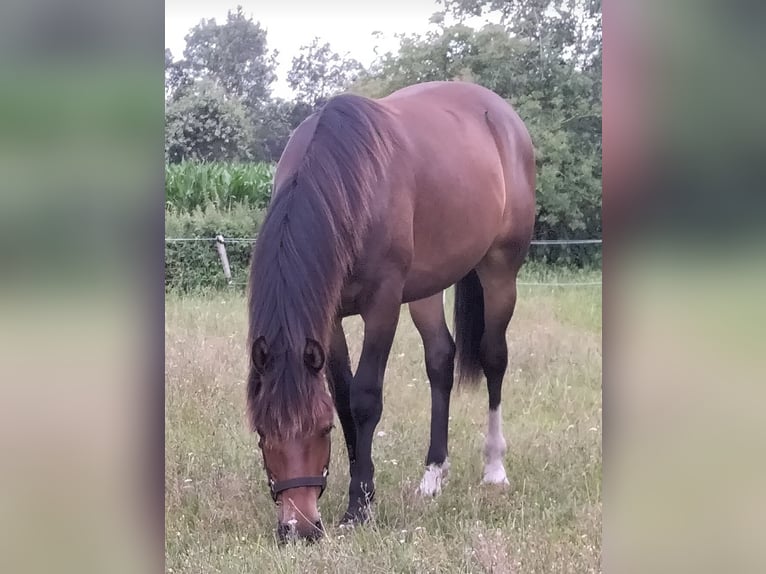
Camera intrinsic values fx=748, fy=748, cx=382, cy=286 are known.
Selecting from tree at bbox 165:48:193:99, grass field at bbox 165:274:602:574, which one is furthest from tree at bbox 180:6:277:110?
grass field at bbox 165:274:602:574

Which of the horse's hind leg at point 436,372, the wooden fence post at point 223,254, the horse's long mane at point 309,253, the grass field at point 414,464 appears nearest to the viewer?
the horse's long mane at point 309,253

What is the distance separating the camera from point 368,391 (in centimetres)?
243

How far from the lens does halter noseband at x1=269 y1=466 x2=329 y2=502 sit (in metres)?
2.26

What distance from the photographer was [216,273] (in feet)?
7.92

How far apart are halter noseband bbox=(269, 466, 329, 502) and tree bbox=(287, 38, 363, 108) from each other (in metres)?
1.17

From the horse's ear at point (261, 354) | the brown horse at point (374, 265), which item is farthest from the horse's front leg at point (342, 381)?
the horse's ear at point (261, 354)

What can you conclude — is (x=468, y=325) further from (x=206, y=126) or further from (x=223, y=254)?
(x=206, y=126)

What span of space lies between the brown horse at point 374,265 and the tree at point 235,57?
204mm

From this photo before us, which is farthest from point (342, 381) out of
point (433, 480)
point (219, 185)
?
point (219, 185)

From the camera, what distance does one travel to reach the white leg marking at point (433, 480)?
2.49 meters

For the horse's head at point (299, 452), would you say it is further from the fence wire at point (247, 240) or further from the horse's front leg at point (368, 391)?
the fence wire at point (247, 240)

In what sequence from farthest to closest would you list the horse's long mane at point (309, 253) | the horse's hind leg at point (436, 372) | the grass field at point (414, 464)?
the horse's hind leg at point (436, 372) → the grass field at point (414, 464) → the horse's long mane at point (309, 253)
